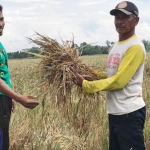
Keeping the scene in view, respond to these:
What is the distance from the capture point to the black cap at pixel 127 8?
2.78 m

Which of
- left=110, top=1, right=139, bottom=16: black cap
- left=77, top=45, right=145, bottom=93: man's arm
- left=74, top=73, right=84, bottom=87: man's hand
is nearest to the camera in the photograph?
left=77, top=45, right=145, bottom=93: man's arm

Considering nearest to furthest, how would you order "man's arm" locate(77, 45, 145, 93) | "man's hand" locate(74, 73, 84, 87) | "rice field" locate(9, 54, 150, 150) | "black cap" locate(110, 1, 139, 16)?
"man's arm" locate(77, 45, 145, 93) < "black cap" locate(110, 1, 139, 16) < "man's hand" locate(74, 73, 84, 87) < "rice field" locate(9, 54, 150, 150)

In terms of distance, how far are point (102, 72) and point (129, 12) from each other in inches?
26.1

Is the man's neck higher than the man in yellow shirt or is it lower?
higher

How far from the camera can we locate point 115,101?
282 cm

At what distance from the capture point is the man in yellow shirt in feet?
8.80

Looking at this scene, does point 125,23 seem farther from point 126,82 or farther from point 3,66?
point 3,66

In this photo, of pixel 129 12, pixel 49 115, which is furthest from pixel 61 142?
pixel 129 12

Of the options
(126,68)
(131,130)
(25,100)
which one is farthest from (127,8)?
(25,100)

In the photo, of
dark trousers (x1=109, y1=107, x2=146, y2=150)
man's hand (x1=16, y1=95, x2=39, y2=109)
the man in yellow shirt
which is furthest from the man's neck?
man's hand (x1=16, y1=95, x2=39, y2=109)

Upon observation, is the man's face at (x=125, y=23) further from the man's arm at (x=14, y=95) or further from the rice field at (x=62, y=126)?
the man's arm at (x=14, y=95)

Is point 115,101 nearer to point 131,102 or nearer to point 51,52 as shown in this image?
point 131,102

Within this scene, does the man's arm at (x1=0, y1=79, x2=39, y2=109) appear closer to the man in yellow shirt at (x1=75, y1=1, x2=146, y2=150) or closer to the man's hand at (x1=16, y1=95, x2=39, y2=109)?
the man's hand at (x1=16, y1=95, x2=39, y2=109)

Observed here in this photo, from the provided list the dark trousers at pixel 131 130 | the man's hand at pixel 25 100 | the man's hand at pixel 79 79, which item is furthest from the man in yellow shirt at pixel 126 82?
the man's hand at pixel 25 100
